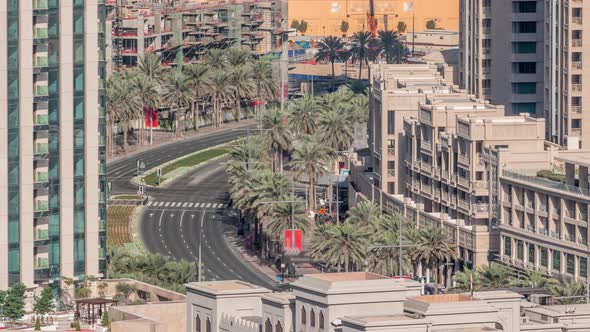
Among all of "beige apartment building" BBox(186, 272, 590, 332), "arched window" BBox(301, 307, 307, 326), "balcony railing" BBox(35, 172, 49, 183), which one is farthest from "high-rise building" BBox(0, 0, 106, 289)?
"arched window" BBox(301, 307, 307, 326)

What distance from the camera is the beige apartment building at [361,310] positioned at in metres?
131

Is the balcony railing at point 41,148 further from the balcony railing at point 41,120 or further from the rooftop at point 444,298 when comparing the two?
the rooftop at point 444,298

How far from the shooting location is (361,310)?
136m

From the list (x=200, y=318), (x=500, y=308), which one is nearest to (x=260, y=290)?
(x=200, y=318)

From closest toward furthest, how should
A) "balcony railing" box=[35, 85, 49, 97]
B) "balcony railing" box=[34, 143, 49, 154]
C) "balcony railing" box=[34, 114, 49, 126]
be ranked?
"balcony railing" box=[35, 85, 49, 97], "balcony railing" box=[34, 114, 49, 126], "balcony railing" box=[34, 143, 49, 154]

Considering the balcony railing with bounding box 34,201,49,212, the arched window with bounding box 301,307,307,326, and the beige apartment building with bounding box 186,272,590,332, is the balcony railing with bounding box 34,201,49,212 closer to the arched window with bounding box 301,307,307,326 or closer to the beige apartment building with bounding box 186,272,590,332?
the beige apartment building with bounding box 186,272,590,332

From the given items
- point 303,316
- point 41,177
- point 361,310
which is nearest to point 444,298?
point 361,310

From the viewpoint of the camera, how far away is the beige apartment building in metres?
131

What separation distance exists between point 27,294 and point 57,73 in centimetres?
1733

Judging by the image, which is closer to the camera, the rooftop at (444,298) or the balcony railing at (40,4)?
the rooftop at (444,298)

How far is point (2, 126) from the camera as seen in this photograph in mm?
197000

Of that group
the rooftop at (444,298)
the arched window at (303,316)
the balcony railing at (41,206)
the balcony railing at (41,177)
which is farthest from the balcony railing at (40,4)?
the rooftop at (444,298)

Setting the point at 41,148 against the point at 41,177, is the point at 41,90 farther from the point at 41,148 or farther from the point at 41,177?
the point at 41,177

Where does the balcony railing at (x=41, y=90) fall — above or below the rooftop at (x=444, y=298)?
above
